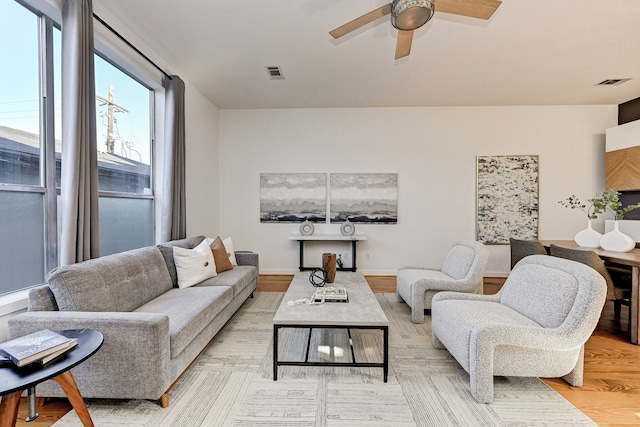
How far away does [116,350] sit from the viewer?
1776 mm

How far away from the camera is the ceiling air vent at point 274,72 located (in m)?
3.80

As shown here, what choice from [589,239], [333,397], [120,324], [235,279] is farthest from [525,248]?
[120,324]

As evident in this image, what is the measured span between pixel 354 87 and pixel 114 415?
14.3ft

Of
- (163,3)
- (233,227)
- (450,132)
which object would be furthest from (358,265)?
(163,3)

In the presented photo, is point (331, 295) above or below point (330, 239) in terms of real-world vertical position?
below

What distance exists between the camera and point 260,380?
220 cm

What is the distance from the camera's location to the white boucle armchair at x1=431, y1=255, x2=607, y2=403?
6.32ft

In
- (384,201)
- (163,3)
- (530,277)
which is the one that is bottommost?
(530,277)

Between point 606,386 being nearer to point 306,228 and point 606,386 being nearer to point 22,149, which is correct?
point 306,228

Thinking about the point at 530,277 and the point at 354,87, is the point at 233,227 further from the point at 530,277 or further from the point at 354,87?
the point at 530,277

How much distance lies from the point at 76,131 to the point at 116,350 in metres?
1.58

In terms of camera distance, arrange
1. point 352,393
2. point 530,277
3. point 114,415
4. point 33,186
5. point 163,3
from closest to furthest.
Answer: point 114,415 < point 352,393 < point 33,186 < point 530,277 < point 163,3

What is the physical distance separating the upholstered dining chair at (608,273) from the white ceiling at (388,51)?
2173 mm

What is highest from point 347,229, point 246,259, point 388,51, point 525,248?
point 388,51
